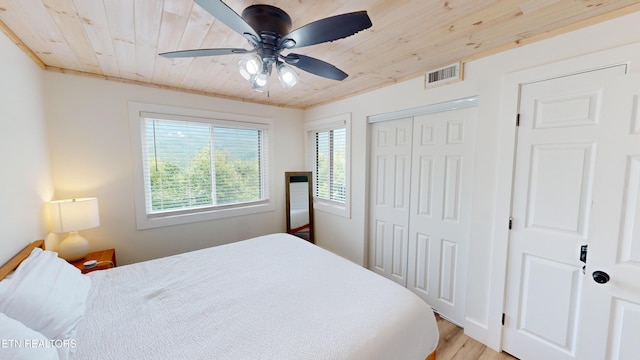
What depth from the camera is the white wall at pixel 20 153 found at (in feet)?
4.58

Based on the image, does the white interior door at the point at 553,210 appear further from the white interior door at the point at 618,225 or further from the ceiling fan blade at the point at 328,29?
the ceiling fan blade at the point at 328,29

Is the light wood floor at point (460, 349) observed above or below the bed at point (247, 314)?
below

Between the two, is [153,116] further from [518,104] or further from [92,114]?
[518,104]

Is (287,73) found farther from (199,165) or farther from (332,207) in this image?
(332,207)

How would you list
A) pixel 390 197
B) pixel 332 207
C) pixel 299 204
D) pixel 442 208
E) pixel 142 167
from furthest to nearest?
pixel 299 204 → pixel 332 207 → pixel 390 197 → pixel 142 167 → pixel 442 208

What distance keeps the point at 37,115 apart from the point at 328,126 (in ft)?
9.25

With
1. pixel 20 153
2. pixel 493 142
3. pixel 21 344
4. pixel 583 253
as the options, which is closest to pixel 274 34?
pixel 21 344

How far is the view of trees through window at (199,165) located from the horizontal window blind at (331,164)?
0.89 metres

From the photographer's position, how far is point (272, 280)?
1.60 m

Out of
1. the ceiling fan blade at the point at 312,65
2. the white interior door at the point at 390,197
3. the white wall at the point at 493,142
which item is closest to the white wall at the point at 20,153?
the ceiling fan blade at the point at 312,65

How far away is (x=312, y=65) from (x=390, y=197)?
173 cm

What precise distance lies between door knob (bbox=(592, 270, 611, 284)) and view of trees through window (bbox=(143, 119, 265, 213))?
326 cm

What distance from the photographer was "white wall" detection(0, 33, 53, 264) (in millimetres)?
1397

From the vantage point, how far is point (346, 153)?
10.0ft
